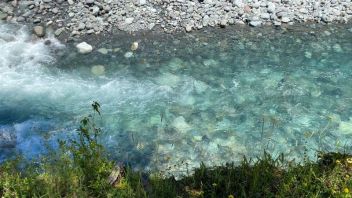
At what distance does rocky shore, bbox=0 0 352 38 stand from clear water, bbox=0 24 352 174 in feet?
1.02

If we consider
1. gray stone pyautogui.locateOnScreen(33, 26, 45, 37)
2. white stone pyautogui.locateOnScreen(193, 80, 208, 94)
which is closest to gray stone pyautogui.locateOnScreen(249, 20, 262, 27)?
white stone pyautogui.locateOnScreen(193, 80, 208, 94)

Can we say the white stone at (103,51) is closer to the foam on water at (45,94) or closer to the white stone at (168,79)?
the foam on water at (45,94)

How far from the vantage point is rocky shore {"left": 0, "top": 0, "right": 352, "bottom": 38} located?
1022 centimetres

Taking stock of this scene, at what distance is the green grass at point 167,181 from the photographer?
16.8 ft

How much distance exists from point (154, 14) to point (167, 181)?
5727 millimetres

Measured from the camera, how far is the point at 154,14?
10.5 meters

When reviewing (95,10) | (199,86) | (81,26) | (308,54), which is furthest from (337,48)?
(81,26)

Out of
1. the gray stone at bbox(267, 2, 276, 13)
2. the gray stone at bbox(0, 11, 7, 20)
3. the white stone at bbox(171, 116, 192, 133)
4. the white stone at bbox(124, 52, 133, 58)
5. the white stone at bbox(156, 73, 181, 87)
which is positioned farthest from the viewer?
the gray stone at bbox(267, 2, 276, 13)

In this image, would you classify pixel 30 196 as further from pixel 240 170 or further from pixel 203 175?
pixel 240 170

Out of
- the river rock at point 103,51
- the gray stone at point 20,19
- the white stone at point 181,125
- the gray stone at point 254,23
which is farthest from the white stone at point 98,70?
the gray stone at point 254,23

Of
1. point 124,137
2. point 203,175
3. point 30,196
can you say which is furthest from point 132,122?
point 30,196

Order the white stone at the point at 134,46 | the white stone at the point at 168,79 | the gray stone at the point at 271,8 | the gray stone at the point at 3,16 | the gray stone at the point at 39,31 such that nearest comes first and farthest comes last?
the white stone at the point at 168,79, the white stone at the point at 134,46, the gray stone at the point at 39,31, the gray stone at the point at 3,16, the gray stone at the point at 271,8

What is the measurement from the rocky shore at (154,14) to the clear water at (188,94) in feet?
1.02

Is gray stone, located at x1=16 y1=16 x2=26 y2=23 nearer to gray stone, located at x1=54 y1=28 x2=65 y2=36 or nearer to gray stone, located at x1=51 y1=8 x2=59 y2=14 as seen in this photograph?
gray stone, located at x1=51 y1=8 x2=59 y2=14
